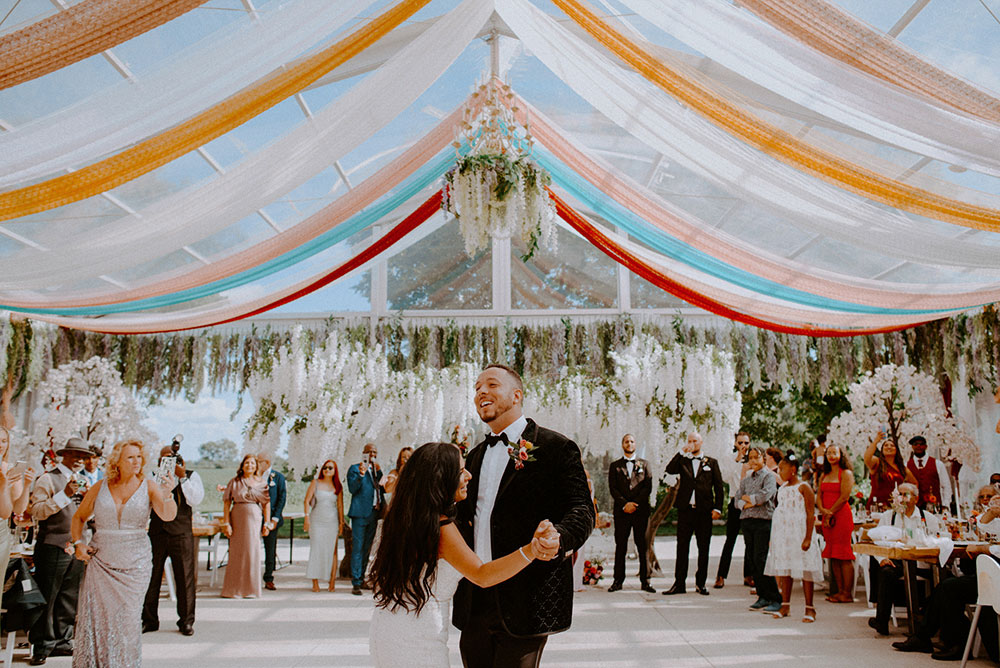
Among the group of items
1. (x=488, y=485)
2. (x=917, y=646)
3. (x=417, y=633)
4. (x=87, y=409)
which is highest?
(x=87, y=409)

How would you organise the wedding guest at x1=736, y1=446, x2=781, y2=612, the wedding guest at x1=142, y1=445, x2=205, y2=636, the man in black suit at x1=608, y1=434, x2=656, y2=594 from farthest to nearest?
1. the man in black suit at x1=608, y1=434, x2=656, y2=594
2. the wedding guest at x1=736, y1=446, x2=781, y2=612
3. the wedding guest at x1=142, y1=445, x2=205, y2=636

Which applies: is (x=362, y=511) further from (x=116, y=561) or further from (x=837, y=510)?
(x=837, y=510)

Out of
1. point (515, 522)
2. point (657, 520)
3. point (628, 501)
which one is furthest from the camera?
point (657, 520)

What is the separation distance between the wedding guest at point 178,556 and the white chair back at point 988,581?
16.0 feet

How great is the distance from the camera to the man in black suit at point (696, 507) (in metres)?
7.11

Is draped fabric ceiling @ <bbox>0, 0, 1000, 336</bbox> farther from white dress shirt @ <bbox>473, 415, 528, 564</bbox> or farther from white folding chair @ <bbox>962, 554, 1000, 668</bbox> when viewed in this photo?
white dress shirt @ <bbox>473, 415, 528, 564</bbox>

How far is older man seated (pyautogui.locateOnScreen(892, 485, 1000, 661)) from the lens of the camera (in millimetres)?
4383

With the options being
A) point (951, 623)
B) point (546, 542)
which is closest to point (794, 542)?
point (951, 623)

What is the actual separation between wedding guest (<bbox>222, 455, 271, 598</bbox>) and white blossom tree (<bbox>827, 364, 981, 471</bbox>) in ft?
19.8

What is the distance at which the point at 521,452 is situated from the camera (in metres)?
2.47

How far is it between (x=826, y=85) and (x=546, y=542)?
2403mm

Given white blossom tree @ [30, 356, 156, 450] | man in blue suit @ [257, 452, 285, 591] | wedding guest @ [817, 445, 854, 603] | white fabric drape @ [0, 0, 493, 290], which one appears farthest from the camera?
white blossom tree @ [30, 356, 156, 450]

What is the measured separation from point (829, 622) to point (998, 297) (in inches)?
104

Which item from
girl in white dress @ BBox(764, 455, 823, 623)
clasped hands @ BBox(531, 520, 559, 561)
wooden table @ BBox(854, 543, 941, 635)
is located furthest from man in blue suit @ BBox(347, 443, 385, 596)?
clasped hands @ BBox(531, 520, 559, 561)
